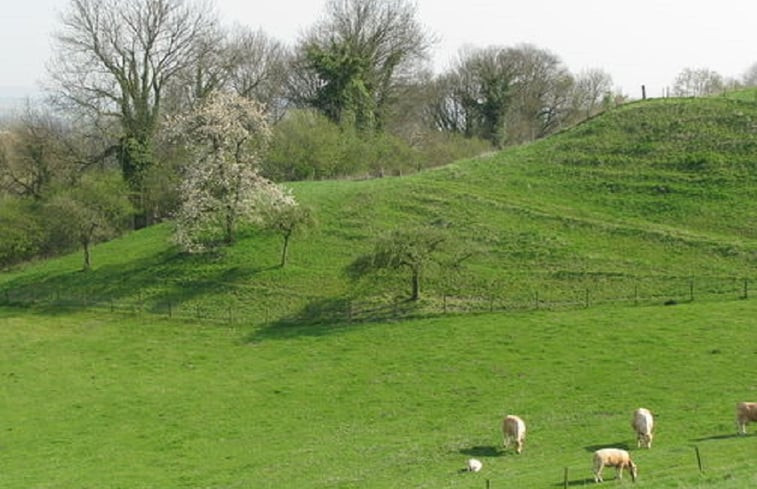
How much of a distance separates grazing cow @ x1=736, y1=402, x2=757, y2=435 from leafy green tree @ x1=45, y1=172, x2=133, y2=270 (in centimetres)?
5041

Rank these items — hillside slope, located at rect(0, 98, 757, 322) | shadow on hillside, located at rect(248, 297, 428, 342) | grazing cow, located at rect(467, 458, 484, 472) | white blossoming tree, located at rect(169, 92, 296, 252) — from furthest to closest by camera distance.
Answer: white blossoming tree, located at rect(169, 92, 296, 252) < hillside slope, located at rect(0, 98, 757, 322) < shadow on hillside, located at rect(248, 297, 428, 342) < grazing cow, located at rect(467, 458, 484, 472)

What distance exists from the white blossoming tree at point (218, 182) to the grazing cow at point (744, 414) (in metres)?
38.4

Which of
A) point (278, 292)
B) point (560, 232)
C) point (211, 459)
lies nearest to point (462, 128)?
point (560, 232)

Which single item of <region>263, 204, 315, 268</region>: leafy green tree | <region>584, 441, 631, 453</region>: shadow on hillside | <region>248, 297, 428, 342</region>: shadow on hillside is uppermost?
<region>263, 204, 315, 268</region>: leafy green tree

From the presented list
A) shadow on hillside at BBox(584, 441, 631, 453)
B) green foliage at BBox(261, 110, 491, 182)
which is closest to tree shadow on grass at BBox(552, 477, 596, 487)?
shadow on hillside at BBox(584, 441, 631, 453)

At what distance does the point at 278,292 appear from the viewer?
56969 mm

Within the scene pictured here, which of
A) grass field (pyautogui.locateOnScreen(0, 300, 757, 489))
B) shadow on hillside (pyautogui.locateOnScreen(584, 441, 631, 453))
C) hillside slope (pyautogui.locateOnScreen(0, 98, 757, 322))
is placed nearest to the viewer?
grass field (pyautogui.locateOnScreen(0, 300, 757, 489))

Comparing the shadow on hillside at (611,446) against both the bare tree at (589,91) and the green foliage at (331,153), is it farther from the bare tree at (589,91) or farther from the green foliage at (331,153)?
the bare tree at (589,91)

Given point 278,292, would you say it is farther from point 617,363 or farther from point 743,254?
point 743,254

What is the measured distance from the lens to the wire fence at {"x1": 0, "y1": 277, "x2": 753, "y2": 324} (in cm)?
5128

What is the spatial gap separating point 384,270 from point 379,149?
34488mm

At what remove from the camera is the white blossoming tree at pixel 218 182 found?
6272cm

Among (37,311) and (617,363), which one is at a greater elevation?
(37,311)

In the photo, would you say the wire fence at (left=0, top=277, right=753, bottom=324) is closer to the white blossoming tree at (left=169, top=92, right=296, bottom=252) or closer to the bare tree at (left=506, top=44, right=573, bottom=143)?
the white blossoming tree at (left=169, top=92, right=296, bottom=252)
